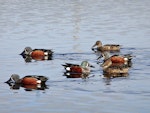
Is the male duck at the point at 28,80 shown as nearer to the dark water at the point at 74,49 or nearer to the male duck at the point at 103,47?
the dark water at the point at 74,49

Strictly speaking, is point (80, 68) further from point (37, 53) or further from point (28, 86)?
point (37, 53)

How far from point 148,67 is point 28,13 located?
126 feet

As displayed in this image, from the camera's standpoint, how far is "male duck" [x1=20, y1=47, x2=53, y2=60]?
124ft

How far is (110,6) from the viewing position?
76.1 m

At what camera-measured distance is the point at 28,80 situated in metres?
28.8

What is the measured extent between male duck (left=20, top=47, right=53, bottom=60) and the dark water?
32.1 inches

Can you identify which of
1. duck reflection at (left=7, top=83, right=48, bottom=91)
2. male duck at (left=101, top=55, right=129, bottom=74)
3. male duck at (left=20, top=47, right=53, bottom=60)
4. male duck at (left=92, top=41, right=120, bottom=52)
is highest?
male duck at (left=92, top=41, right=120, bottom=52)

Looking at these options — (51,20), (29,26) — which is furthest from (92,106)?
(51,20)

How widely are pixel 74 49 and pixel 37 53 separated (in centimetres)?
326

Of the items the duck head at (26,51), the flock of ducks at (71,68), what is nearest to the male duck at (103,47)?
the flock of ducks at (71,68)

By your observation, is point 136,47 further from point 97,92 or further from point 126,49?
point 97,92

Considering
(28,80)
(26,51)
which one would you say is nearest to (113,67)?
(28,80)

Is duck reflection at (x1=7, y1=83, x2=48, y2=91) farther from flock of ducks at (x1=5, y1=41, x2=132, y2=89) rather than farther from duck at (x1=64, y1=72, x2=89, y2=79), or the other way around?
duck at (x1=64, y1=72, x2=89, y2=79)

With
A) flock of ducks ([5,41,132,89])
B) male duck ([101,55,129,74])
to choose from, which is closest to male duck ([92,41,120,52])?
flock of ducks ([5,41,132,89])
